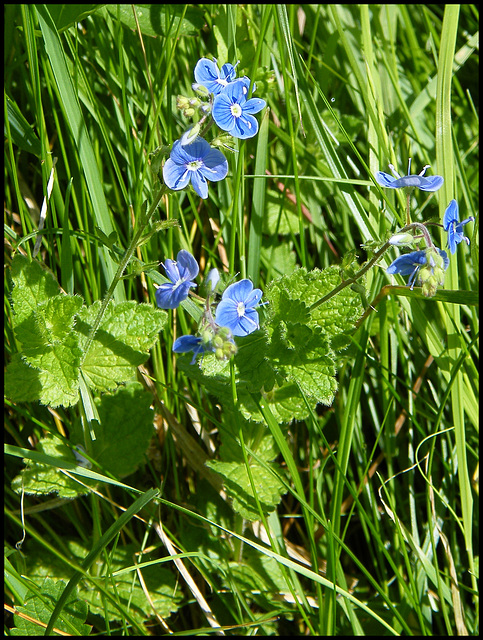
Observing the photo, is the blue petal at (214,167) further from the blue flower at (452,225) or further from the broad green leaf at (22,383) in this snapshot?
the broad green leaf at (22,383)

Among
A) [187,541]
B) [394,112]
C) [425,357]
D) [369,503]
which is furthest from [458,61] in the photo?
[187,541]

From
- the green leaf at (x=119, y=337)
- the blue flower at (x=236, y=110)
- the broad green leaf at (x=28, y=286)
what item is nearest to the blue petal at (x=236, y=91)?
the blue flower at (x=236, y=110)

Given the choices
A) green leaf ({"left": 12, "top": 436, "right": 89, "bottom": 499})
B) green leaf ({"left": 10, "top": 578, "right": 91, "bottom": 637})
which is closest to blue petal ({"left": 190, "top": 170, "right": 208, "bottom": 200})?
green leaf ({"left": 12, "top": 436, "right": 89, "bottom": 499})

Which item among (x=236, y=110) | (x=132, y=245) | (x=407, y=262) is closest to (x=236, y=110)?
(x=236, y=110)

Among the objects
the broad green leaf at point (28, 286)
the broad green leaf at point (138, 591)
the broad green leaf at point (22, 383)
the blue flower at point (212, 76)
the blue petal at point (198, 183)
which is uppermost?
the blue flower at point (212, 76)

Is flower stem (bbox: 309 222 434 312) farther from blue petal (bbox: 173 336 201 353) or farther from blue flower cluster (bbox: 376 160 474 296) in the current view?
blue petal (bbox: 173 336 201 353)

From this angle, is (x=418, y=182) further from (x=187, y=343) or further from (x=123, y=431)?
(x=123, y=431)

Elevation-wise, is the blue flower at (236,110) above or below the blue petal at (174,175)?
above
